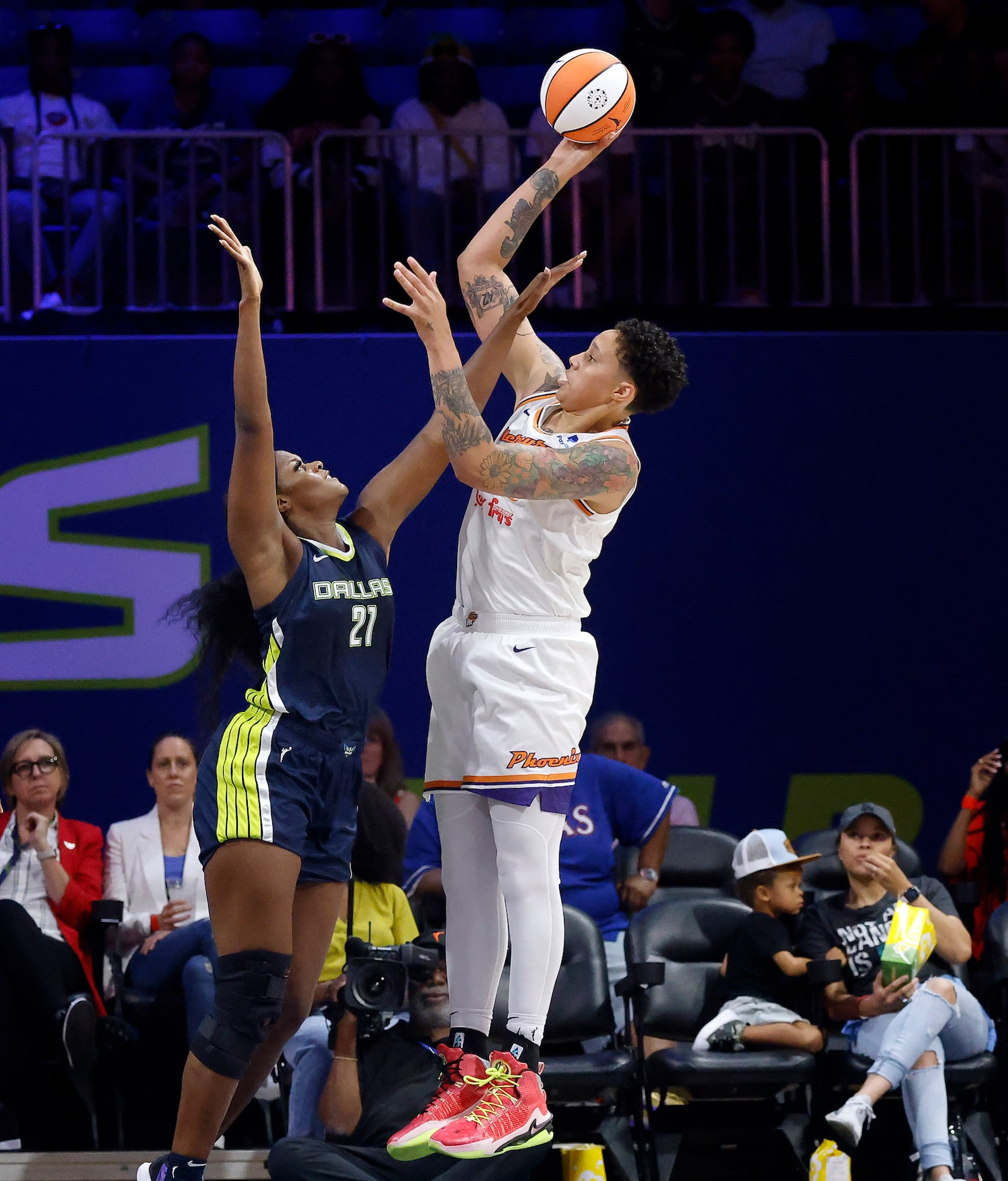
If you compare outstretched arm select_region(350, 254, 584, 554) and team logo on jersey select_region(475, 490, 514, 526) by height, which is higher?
outstretched arm select_region(350, 254, 584, 554)

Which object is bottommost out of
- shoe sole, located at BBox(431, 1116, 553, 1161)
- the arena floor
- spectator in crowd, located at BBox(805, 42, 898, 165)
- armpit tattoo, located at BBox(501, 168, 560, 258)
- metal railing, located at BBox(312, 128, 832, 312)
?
the arena floor

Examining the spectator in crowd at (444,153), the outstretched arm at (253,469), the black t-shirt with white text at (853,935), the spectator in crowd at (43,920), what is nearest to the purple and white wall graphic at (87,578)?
the spectator in crowd at (43,920)

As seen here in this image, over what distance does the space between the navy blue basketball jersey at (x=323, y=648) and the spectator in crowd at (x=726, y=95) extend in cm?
615

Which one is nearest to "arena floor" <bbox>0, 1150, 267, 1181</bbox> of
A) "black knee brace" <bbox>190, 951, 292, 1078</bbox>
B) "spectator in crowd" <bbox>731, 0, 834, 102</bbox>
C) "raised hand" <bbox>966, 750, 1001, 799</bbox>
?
"black knee brace" <bbox>190, 951, 292, 1078</bbox>

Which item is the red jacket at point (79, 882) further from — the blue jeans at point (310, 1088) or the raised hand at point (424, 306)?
the raised hand at point (424, 306)

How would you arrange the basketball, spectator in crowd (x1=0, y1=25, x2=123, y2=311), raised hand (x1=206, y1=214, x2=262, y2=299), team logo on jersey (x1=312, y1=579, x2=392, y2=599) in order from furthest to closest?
1. spectator in crowd (x1=0, y1=25, x2=123, y2=311)
2. the basketball
3. team logo on jersey (x1=312, y1=579, x2=392, y2=599)
4. raised hand (x1=206, y1=214, x2=262, y2=299)

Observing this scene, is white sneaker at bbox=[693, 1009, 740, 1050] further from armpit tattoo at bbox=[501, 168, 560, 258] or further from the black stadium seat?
armpit tattoo at bbox=[501, 168, 560, 258]

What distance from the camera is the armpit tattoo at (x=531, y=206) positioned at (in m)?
4.62

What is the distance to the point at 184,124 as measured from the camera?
384 inches

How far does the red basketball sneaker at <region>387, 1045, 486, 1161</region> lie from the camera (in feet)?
13.7

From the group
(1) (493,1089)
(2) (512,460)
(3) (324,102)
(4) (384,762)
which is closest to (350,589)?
(2) (512,460)

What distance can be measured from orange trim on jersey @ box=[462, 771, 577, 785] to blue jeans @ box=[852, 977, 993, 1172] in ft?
7.96

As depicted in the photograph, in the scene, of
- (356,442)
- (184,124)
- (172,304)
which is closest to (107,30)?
(184,124)

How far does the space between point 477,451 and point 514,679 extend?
0.60m
